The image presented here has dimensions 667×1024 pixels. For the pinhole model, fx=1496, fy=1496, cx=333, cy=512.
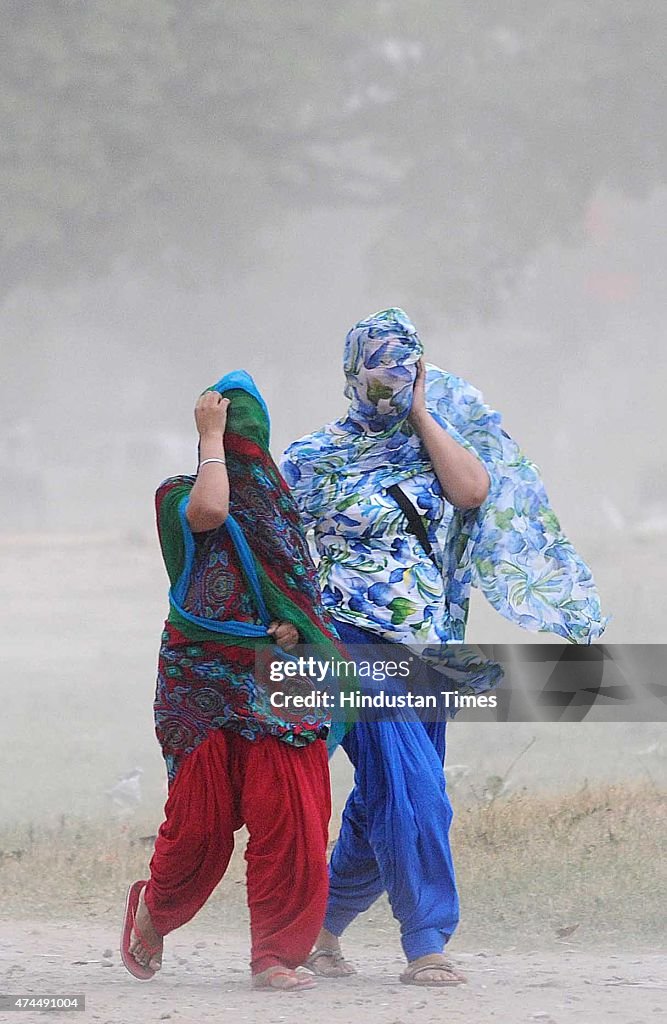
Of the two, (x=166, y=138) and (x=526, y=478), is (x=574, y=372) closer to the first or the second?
(x=166, y=138)

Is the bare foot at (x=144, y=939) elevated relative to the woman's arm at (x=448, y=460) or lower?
lower

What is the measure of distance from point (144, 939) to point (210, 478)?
107 cm

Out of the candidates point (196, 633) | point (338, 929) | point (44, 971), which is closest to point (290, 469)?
point (196, 633)

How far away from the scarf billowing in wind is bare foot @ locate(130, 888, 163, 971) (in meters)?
0.95

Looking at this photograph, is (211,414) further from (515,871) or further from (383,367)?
(515,871)

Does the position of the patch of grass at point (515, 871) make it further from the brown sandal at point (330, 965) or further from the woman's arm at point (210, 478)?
the woman's arm at point (210, 478)

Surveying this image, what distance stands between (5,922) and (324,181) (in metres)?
7.73

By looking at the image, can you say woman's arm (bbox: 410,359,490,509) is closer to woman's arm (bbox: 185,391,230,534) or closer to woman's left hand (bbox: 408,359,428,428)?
woman's left hand (bbox: 408,359,428,428)

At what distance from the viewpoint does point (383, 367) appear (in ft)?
11.0

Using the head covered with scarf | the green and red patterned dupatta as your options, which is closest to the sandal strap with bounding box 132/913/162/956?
the head covered with scarf

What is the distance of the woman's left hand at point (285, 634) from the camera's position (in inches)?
127

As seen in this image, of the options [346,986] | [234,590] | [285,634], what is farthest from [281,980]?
[234,590]

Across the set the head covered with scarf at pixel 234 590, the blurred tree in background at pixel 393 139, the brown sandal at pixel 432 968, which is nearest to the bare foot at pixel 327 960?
→ the brown sandal at pixel 432 968

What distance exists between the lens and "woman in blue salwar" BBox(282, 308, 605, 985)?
3.34m
